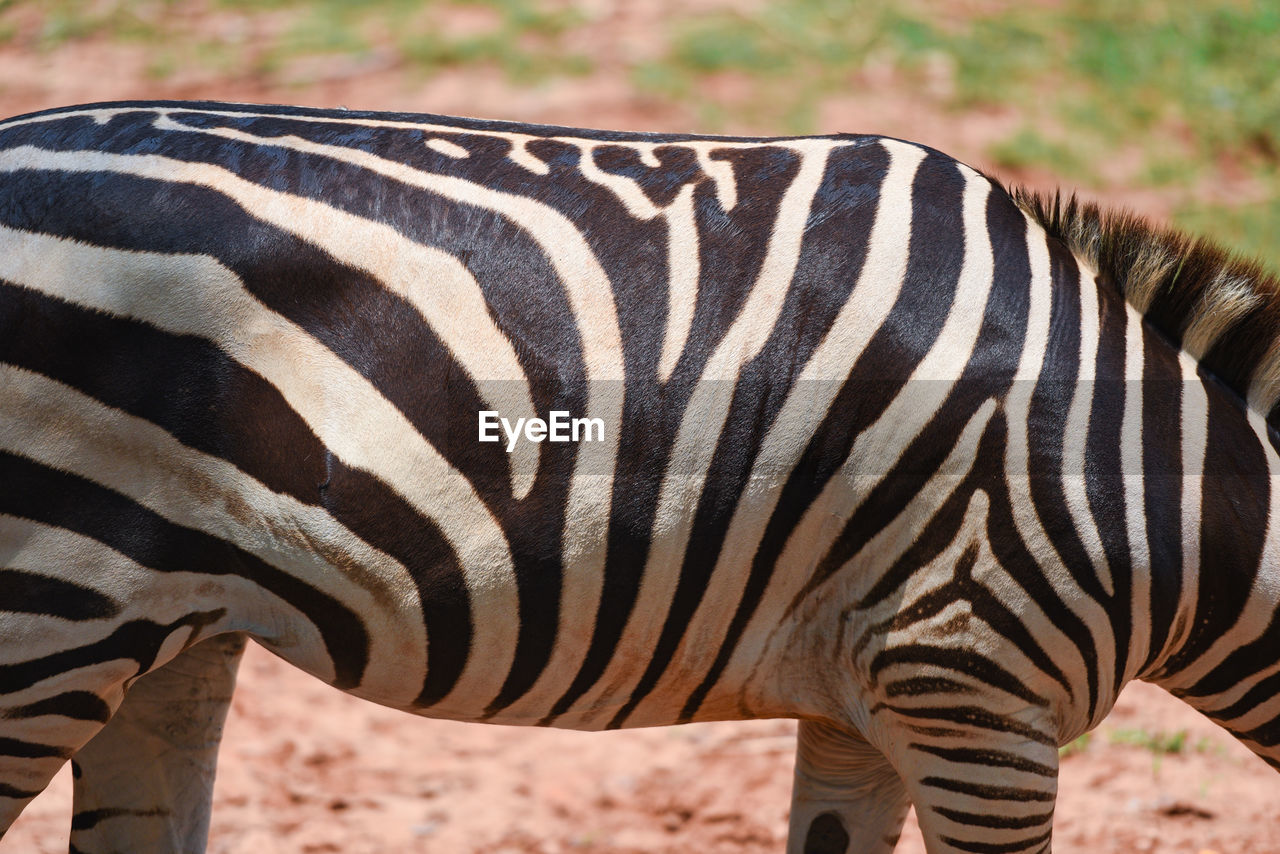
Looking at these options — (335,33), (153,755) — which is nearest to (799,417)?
(153,755)

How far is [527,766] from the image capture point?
13.6ft

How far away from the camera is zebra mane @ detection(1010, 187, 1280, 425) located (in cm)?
233

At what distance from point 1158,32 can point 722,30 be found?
3278mm

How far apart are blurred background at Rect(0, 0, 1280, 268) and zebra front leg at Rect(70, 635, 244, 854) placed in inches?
220

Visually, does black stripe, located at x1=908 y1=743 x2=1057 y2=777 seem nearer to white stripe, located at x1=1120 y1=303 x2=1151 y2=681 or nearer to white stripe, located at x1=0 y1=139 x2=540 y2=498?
white stripe, located at x1=1120 y1=303 x2=1151 y2=681

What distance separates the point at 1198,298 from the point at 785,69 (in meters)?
6.66

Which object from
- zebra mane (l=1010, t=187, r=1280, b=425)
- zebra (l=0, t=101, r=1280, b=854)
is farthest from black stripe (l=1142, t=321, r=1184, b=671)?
zebra mane (l=1010, t=187, r=1280, b=425)

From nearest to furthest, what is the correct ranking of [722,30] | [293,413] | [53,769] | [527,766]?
1. [293,413]
2. [53,769]
3. [527,766]
4. [722,30]

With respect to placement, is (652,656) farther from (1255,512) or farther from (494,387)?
(1255,512)

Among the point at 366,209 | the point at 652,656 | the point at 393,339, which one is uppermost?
the point at 366,209

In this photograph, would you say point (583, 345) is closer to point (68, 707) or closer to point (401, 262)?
point (401, 262)

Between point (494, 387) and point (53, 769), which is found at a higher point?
point (494, 387)

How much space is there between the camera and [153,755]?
2.69 metres

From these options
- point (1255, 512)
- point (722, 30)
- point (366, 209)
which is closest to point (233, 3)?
point (722, 30)
